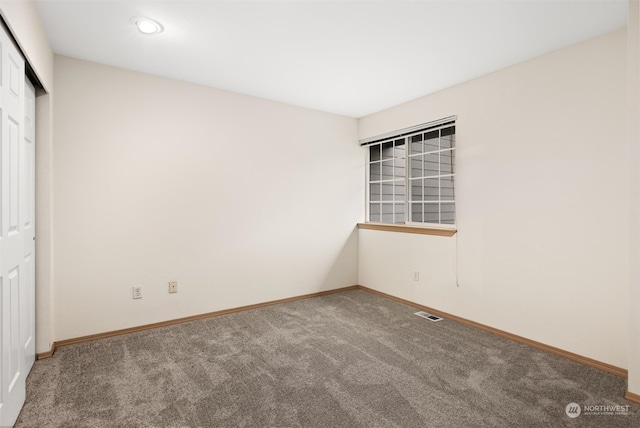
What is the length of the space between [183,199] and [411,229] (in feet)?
8.31

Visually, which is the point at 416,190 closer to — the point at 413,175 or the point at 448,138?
the point at 413,175

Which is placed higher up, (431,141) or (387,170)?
(431,141)

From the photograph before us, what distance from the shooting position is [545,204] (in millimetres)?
2695

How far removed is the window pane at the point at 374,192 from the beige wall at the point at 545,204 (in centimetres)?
116

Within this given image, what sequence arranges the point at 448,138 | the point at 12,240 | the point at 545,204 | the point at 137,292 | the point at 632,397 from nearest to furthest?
the point at 12,240, the point at 632,397, the point at 545,204, the point at 137,292, the point at 448,138

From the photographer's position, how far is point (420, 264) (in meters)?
3.76

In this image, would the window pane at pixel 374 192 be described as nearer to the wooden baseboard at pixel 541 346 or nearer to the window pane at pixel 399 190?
the window pane at pixel 399 190

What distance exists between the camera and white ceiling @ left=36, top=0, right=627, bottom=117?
2096mm

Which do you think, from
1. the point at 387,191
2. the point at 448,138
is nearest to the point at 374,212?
the point at 387,191

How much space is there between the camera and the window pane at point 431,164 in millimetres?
3788

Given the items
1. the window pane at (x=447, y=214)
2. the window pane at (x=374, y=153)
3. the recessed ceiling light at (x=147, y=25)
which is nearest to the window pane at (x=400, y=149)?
the window pane at (x=374, y=153)

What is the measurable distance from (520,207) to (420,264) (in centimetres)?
125

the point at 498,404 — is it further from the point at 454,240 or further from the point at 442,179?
the point at 442,179

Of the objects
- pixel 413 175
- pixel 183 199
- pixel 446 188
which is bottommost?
pixel 183 199
